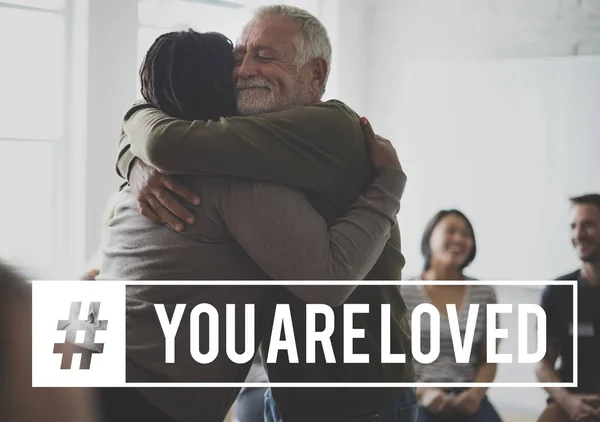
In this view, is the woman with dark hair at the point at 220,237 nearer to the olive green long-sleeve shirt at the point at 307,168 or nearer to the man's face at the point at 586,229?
the olive green long-sleeve shirt at the point at 307,168

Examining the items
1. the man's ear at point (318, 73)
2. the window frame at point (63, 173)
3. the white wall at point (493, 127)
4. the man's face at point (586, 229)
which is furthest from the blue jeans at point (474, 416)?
the man's ear at point (318, 73)

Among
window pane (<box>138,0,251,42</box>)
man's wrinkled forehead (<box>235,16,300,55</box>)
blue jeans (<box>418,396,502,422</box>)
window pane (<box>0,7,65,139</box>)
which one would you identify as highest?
window pane (<box>138,0,251,42</box>)

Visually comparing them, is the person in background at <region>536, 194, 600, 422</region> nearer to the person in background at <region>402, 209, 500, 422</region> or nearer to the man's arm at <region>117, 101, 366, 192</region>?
the person in background at <region>402, 209, 500, 422</region>

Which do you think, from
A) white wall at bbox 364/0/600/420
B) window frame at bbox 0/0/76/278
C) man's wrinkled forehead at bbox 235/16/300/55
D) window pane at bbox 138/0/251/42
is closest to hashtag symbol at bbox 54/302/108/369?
man's wrinkled forehead at bbox 235/16/300/55

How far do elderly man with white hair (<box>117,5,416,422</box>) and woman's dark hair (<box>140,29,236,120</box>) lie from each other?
24mm

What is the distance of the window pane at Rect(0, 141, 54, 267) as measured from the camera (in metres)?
2.44

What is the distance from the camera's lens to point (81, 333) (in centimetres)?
107

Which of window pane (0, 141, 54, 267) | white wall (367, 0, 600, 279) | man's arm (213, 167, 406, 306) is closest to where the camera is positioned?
man's arm (213, 167, 406, 306)

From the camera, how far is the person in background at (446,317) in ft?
7.28

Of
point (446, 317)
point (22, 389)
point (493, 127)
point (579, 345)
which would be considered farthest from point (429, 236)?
point (22, 389)

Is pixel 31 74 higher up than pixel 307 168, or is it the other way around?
pixel 31 74

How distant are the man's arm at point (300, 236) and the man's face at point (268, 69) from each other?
6.1 inches

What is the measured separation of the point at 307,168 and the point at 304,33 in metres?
0.23

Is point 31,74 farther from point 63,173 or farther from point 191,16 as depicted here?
point 191,16
